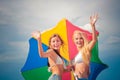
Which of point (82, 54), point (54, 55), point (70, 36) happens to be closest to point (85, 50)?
point (82, 54)

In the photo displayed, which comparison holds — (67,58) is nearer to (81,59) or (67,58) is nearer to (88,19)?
(81,59)

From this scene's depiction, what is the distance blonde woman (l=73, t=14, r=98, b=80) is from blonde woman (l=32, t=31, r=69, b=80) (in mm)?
133

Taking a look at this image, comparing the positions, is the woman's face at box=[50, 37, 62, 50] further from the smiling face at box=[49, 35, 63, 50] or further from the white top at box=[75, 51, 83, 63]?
the white top at box=[75, 51, 83, 63]

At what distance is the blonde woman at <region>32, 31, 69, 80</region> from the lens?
2.31 metres

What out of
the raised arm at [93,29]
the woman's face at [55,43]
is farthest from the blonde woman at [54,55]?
the raised arm at [93,29]

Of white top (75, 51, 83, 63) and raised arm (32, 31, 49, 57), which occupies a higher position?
raised arm (32, 31, 49, 57)

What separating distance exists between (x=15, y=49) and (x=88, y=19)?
75 centimetres

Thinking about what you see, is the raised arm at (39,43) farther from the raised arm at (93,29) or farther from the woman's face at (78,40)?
the raised arm at (93,29)

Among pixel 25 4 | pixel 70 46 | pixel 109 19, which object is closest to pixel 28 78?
pixel 70 46

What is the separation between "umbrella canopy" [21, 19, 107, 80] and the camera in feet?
7.60

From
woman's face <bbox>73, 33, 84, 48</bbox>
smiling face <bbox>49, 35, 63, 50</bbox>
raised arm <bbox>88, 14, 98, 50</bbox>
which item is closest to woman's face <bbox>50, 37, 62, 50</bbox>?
smiling face <bbox>49, 35, 63, 50</bbox>

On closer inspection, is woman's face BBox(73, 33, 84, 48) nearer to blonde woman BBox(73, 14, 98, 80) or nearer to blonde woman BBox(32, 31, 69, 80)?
blonde woman BBox(73, 14, 98, 80)

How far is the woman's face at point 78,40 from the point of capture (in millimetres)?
2397

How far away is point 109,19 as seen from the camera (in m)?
2.54
